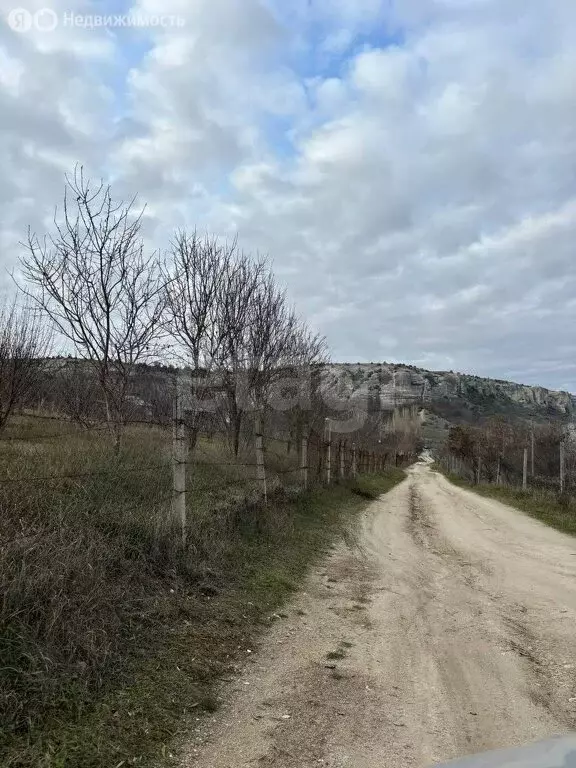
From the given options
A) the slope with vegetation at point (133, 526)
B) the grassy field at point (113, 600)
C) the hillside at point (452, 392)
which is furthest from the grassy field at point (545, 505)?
the hillside at point (452, 392)

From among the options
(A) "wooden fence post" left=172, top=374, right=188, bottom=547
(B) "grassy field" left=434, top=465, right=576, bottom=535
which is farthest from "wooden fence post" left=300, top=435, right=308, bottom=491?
(A) "wooden fence post" left=172, top=374, right=188, bottom=547

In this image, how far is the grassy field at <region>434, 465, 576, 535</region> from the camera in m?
14.2

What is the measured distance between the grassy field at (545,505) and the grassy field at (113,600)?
838cm

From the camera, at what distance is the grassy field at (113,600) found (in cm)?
328

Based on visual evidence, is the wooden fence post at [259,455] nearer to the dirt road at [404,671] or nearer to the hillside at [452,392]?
the dirt road at [404,671]

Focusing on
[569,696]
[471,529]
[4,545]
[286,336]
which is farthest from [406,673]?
[286,336]

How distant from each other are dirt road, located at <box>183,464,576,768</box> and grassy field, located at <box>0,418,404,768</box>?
0.38 m

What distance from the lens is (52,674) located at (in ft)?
11.6

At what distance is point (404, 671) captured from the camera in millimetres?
4582

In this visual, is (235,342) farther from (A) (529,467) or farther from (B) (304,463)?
(A) (529,467)

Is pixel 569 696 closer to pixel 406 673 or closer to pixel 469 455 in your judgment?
pixel 406 673

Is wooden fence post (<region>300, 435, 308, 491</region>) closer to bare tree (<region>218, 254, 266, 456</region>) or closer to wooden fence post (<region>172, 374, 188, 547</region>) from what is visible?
bare tree (<region>218, 254, 266, 456</region>)

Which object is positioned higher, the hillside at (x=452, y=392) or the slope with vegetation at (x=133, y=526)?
the hillside at (x=452, y=392)

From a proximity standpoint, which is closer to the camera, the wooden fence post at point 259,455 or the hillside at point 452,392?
the wooden fence post at point 259,455
